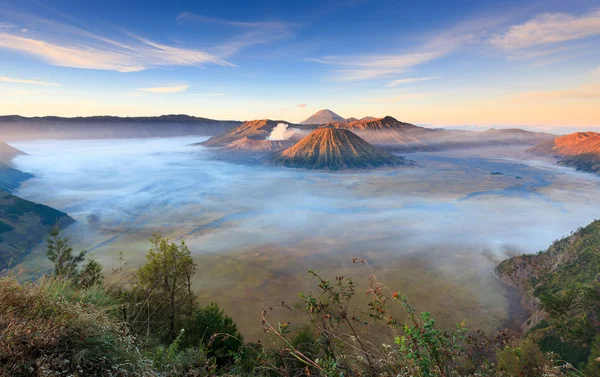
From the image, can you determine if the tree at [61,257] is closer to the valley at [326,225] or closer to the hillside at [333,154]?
the valley at [326,225]

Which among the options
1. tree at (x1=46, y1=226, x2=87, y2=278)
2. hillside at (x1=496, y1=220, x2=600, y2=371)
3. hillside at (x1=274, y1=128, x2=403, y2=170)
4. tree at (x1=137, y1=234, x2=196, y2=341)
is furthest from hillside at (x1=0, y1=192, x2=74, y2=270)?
hillside at (x1=274, y1=128, x2=403, y2=170)

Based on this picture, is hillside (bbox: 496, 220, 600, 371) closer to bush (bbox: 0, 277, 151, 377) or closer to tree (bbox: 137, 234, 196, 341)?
bush (bbox: 0, 277, 151, 377)

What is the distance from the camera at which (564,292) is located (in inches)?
804

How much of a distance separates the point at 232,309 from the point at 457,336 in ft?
97.1

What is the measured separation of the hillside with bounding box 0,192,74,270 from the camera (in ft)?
145

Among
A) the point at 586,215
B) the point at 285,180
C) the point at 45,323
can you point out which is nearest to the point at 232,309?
the point at 45,323

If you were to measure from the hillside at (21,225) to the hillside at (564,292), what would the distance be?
193 ft

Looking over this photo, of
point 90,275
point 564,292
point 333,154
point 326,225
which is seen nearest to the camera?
point 90,275

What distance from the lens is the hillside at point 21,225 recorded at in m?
44.2

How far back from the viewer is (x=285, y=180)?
138 meters

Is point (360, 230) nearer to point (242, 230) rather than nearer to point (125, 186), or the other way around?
point (242, 230)

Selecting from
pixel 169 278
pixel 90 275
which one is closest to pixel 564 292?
pixel 169 278

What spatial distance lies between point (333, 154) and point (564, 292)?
162116 mm

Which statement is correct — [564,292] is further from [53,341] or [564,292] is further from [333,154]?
[333,154]
